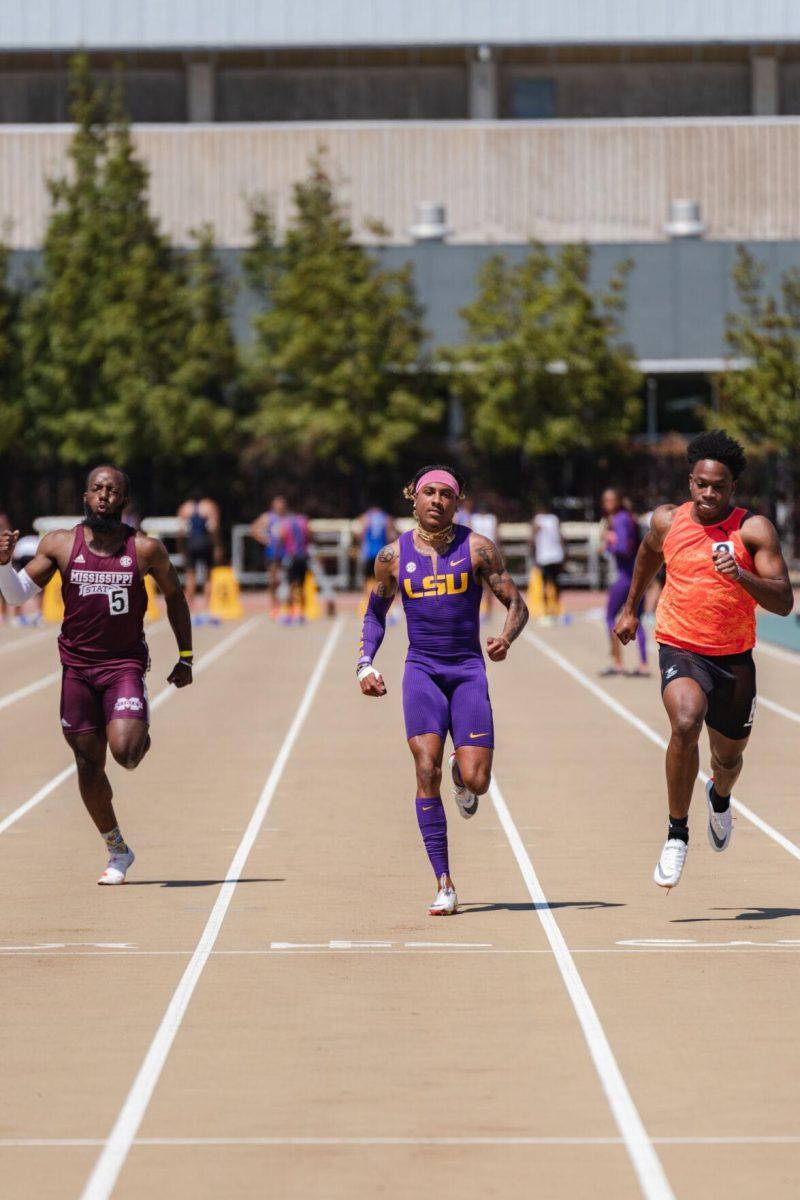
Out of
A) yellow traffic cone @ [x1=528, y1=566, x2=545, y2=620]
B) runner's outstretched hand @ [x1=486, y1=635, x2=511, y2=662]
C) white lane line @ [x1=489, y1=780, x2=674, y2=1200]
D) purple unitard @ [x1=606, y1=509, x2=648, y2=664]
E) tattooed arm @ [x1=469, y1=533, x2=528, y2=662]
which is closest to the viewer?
white lane line @ [x1=489, y1=780, x2=674, y2=1200]

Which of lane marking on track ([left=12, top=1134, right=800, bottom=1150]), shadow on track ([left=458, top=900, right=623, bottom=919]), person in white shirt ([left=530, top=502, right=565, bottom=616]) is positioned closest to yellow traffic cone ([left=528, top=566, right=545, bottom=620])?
person in white shirt ([left=530, top=502, right=565, bottom=616])

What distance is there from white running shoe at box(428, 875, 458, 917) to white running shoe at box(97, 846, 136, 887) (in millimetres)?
1713

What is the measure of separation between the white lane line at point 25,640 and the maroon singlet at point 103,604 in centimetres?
1871

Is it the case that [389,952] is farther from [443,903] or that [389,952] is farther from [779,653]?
[779,653]

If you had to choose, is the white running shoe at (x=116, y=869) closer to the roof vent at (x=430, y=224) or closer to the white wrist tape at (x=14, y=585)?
the white wrist tape at (x=14, y=585)

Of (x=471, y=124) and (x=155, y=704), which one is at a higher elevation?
(x=471, y=124)

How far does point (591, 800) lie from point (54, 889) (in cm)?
432

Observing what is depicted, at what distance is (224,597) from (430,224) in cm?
1734

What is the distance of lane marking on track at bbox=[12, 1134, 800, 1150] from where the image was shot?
245 inches

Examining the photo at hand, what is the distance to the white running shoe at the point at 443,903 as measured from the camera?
9.95m

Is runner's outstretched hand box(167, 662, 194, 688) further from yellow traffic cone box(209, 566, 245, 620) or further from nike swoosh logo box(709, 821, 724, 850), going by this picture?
yellow traffic cone box(209, 566, 245, 620)

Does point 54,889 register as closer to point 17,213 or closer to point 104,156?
point 104,156

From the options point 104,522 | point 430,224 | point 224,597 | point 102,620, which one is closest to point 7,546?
point 104,522

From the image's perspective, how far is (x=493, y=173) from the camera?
54125mm
